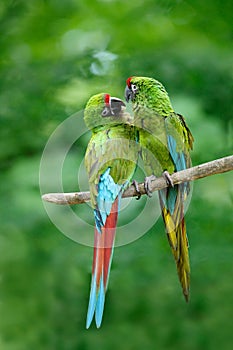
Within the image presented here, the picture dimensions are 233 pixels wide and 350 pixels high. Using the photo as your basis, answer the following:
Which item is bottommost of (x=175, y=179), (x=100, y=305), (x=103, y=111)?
(x=100, y=305)

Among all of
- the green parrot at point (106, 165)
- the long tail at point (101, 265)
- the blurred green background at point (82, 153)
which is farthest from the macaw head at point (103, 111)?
the blurred green background at point (82, 153)

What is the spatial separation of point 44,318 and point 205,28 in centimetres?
88

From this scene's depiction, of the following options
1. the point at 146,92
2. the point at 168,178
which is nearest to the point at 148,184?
the point at 168,178

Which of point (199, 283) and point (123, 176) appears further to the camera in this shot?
point (199, 283)

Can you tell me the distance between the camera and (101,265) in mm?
813

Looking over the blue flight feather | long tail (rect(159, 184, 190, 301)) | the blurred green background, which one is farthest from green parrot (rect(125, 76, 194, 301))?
the blurred green background

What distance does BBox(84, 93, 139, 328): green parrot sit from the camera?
83 cm

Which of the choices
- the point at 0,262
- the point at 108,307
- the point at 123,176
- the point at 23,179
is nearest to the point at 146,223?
the point at 123,176

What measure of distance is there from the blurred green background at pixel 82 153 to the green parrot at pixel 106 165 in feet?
1.57

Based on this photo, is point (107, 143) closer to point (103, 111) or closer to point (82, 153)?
point (103, 111)

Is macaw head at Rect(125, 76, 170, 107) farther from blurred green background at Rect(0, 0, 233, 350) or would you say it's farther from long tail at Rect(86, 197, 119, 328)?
blurred green background at Rect(0, 0, 233, 350)

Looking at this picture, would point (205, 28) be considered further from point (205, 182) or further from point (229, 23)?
point (205, 182)

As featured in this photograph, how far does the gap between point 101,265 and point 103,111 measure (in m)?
0.20

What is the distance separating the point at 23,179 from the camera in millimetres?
1557
